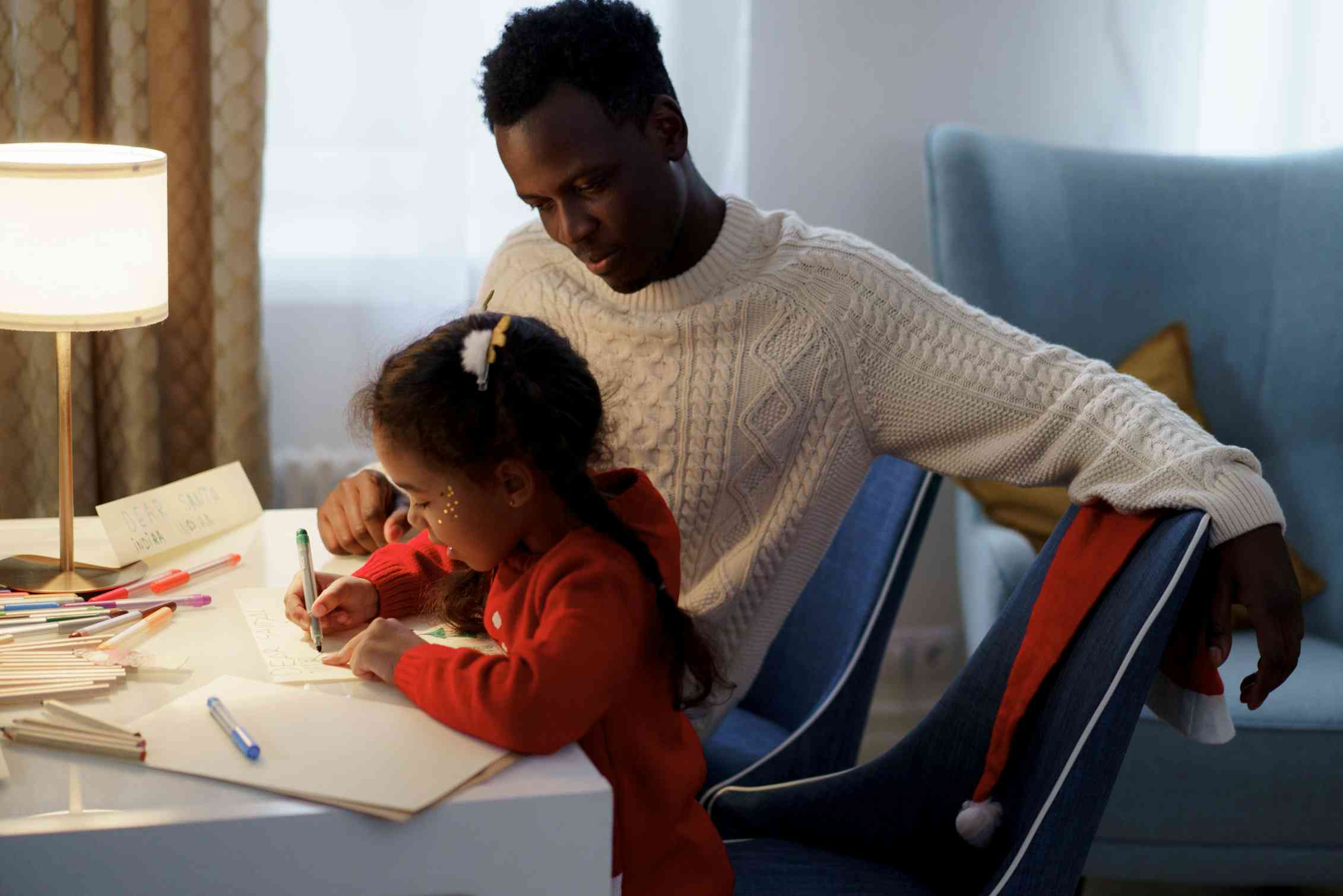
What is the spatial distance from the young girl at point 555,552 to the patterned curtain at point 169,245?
1.19 meters

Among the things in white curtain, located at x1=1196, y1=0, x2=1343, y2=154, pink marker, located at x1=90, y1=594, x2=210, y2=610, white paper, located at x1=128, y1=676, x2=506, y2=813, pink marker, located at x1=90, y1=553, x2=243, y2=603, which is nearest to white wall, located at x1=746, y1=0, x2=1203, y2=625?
white curtain, located at x1=1196, y1=0, x2=1343, y2=154

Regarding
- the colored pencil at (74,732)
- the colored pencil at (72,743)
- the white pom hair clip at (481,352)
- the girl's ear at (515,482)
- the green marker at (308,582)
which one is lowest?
the colored pencil at (72,743)

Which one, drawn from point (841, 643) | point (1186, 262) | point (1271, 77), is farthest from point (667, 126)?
point (1271, 77)

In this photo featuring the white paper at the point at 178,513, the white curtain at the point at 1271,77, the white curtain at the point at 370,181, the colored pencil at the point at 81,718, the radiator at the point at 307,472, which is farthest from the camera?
the white curtain at the point at 1271,77

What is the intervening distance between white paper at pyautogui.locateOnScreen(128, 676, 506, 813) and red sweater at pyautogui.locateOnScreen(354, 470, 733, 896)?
3 centimetres

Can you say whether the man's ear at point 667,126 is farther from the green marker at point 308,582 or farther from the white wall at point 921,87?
the white wall at point 921,87

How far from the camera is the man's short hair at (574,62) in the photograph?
1228 mm

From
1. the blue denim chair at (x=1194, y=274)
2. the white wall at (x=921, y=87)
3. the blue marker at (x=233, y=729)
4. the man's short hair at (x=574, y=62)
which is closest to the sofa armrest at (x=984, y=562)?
the blue denim chair at (x=1194, y=274)

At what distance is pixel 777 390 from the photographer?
135 cm

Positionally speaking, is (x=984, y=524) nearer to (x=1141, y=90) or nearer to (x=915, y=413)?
(x=915, y=413)

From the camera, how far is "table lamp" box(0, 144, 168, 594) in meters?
1.23

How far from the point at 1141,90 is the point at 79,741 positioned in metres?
2.28

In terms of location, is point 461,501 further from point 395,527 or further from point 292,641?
point 395,527

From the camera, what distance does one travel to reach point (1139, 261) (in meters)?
2.15
